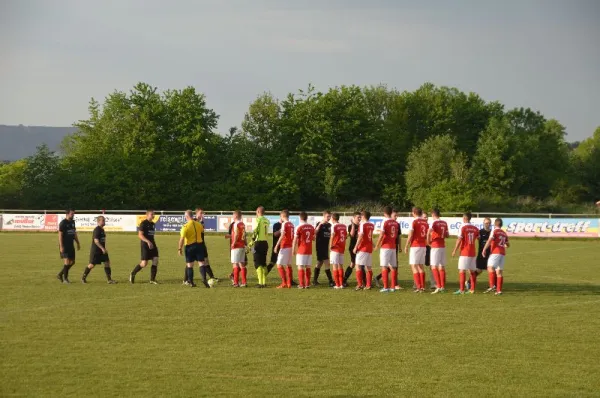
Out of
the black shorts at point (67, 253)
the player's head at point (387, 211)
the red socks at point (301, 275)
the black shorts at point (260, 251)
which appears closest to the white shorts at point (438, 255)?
the player's head at point (387, 211)

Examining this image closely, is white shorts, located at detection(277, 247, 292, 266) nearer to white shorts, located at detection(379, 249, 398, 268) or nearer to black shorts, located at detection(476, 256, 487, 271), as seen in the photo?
white shorts, located at detection(379, 249, 398, 268)

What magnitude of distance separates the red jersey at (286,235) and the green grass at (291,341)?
146 centimetres

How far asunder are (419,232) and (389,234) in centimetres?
73

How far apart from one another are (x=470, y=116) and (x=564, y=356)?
75.4 metres

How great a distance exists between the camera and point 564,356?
1097 centimetres

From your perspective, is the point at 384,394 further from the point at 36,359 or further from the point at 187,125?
the point at 187,125

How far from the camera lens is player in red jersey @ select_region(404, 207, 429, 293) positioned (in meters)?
18.9

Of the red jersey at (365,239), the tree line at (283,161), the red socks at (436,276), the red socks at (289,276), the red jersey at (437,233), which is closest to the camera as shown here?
the red jersey at (437,233)

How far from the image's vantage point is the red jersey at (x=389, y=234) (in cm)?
1909

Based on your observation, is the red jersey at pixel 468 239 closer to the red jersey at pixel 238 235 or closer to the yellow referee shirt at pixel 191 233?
the red jersey at pixel 238 235


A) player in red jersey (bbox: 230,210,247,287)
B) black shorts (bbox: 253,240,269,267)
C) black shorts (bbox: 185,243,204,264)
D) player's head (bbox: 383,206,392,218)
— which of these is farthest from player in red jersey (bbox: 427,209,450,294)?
black shorts (bbox: 185,243,204,264)

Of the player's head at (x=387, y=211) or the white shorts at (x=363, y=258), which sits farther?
the white shorts at (x=363, y=258)

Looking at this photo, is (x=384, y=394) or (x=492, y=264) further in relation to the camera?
(x=492, y=264)

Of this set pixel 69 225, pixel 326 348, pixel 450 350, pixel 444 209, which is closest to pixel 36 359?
pixel 326 348
